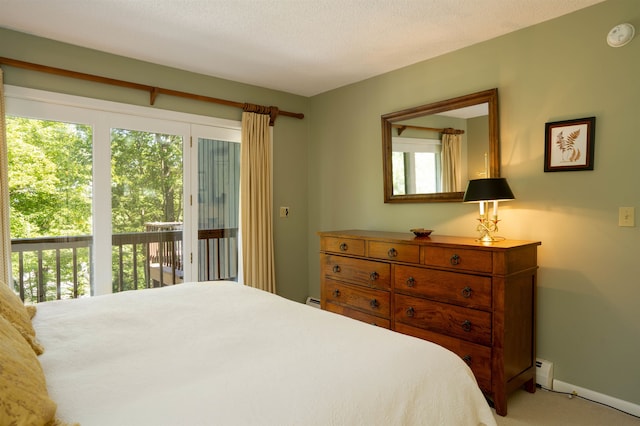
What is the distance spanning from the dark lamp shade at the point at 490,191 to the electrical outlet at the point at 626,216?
608 millimetres

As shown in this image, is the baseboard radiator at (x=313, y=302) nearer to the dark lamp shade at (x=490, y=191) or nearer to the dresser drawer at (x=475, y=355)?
the dresser drawer at (x=475, y=355)

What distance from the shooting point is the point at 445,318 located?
260 centimetres

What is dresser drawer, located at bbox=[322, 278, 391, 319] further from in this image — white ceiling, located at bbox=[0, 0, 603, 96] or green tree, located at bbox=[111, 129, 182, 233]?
white ceiling, located at bbox=[0, 0, 603, 96]

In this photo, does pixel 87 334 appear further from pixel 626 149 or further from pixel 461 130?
pixel 626 149

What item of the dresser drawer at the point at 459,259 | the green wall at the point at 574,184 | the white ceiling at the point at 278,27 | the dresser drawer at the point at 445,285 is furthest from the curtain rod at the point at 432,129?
the dresser drawer at the point at 445,285

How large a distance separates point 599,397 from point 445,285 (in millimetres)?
1186

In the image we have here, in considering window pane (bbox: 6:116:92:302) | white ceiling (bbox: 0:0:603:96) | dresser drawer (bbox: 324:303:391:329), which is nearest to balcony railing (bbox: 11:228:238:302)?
window pane (bbox: 6:116:92:302)

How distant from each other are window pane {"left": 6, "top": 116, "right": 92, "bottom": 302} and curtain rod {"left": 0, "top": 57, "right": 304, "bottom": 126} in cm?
38

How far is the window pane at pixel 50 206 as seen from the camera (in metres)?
2.85

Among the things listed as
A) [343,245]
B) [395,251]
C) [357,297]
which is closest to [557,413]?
[395,251]

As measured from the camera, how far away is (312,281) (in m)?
4.53

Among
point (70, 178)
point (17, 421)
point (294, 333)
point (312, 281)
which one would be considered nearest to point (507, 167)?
point (294, 333)

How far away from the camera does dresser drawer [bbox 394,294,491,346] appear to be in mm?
2430

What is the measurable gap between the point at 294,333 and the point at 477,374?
1561 mm
